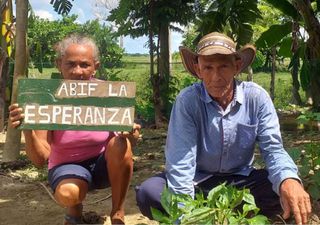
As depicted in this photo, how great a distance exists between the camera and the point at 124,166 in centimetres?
265

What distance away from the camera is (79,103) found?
2502mm

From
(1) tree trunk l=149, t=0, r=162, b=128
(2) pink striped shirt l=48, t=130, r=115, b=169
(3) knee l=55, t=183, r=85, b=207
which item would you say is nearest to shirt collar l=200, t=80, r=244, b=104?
(2) pink striped shirt l=48, t=130, r=115, b=169

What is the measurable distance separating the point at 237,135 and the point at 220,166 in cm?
18

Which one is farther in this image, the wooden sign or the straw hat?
the wooden sign

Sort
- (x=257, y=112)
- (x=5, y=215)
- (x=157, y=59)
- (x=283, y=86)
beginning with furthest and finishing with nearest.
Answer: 1. (x=283, y=86)
2. (x=157, y=59)
3. (x=5, y=215)
4. (x=257, y=112)

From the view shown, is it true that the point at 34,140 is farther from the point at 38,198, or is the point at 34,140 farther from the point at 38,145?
the point at 38,198

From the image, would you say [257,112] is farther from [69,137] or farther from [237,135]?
[69,137]

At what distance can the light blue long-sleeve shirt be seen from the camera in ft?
7.62

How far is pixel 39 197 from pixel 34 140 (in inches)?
A: 59.0

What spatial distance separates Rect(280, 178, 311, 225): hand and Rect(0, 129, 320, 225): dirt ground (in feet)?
3.10

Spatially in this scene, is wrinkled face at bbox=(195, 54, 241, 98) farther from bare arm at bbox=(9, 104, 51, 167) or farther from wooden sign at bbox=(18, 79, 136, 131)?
bare arm at bbox=(9, 104, 51, 167)

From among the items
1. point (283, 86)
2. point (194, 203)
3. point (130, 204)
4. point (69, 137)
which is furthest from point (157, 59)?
point (283, 86)

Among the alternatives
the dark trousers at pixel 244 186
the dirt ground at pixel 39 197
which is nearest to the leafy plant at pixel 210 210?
the dark trousers at pixel 244 186

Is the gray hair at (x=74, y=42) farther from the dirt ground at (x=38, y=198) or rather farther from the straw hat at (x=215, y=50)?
the dirt ground at (x=38, y=198)
